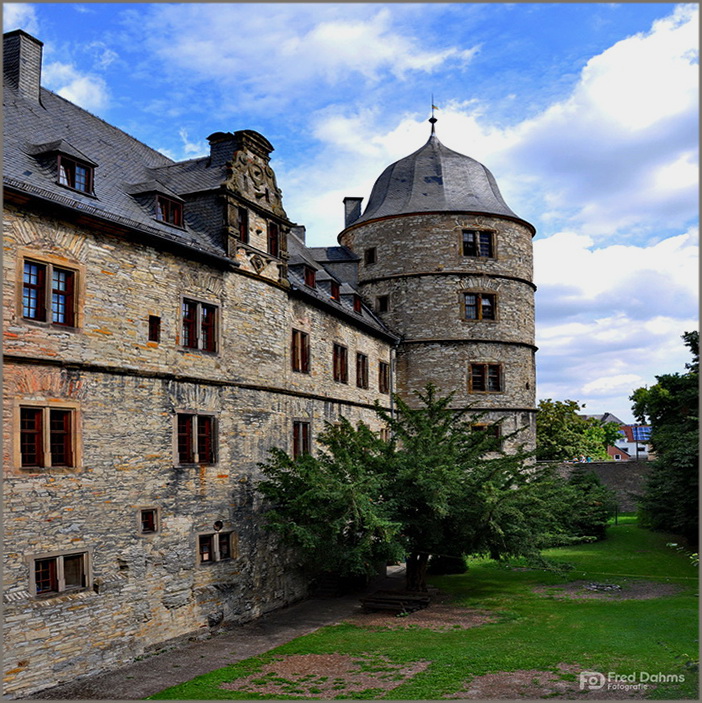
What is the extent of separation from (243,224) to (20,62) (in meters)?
6.81

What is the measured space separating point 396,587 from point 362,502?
25.9 ft

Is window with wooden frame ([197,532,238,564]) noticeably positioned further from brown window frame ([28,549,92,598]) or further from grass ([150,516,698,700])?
brown window frame ([28,549,92,598])

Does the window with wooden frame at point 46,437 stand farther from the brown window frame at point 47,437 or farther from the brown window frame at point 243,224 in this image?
the brown window frame at point 243,224

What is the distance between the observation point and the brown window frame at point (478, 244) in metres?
33.7

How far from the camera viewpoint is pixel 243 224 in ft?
68.8

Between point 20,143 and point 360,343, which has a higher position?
point 20,143

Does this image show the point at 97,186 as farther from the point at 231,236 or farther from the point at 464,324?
the point at 464,324

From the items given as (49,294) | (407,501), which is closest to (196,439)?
(49,294)

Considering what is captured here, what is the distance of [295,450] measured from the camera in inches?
906

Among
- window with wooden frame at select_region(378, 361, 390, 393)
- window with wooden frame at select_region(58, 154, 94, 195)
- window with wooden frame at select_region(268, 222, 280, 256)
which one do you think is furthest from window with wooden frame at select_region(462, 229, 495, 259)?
window with wooden frame at select_region(58, 154, 94, 195)

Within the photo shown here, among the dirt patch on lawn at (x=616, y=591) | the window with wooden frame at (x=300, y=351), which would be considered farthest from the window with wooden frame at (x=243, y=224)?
the dirt patch on lawn at (x=616, y=591)

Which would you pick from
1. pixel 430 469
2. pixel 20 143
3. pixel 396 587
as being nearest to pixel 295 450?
pixel 430 469

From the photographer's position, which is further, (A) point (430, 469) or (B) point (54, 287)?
(A) point (430, 469)

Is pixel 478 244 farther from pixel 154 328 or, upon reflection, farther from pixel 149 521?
pixel 149 521
